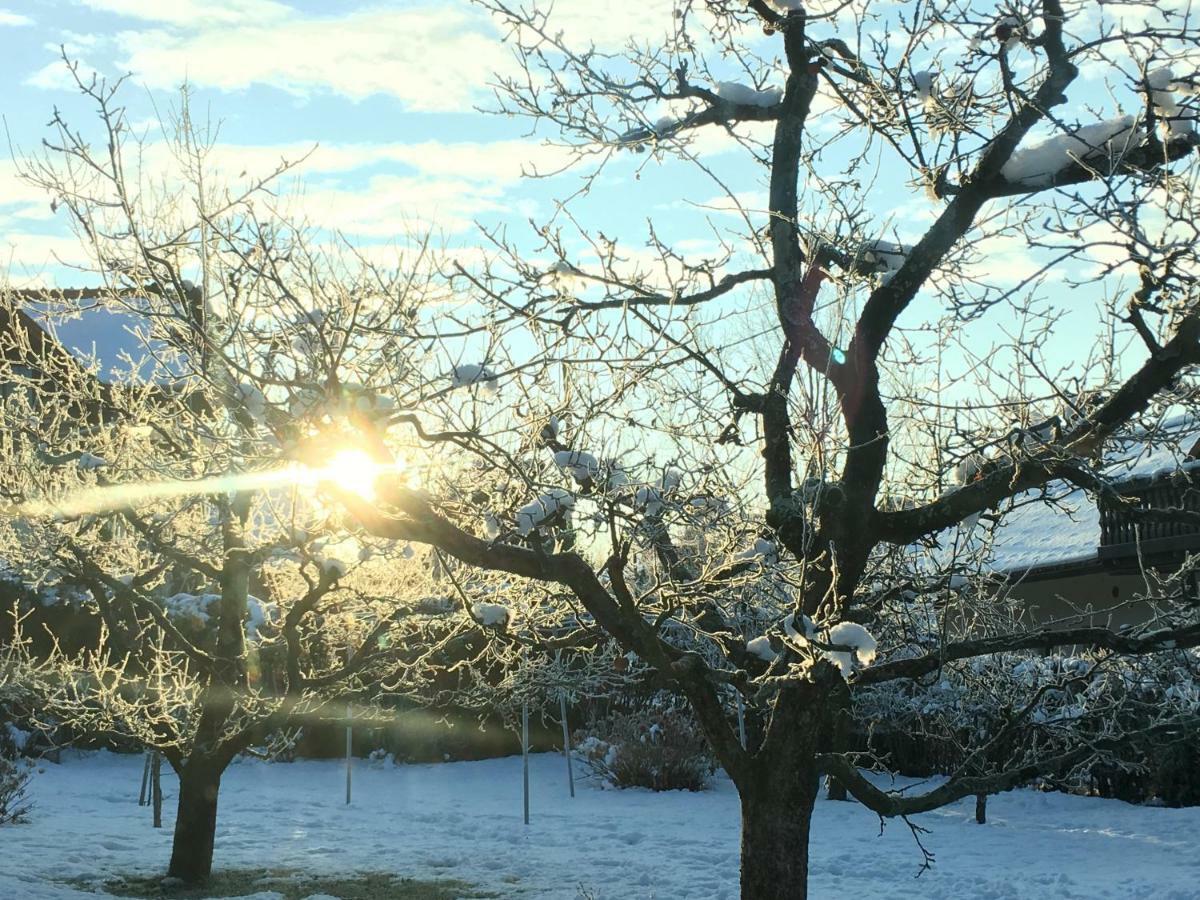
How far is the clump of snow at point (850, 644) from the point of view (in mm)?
4070

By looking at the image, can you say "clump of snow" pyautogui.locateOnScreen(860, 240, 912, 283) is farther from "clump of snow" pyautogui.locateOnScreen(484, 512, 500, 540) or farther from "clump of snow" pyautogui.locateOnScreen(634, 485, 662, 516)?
"clump of snow" pyautogui.locateOnScreen(484, 512, 500, 540)

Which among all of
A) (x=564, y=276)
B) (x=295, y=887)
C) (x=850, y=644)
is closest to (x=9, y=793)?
(x=295, y=887)

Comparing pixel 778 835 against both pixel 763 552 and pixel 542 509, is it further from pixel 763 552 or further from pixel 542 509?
pixel 542 509

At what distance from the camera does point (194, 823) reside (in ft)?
30.6

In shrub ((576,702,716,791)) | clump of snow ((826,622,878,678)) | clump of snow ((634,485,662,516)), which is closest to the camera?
clump of snow ((826,622,878,678))

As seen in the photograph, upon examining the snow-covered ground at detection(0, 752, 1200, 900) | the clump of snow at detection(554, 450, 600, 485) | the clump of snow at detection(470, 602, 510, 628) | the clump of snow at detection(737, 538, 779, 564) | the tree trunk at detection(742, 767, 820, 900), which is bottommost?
the snow-covered ground at detection(0, 752, 1200, 900)

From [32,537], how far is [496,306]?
592 cm

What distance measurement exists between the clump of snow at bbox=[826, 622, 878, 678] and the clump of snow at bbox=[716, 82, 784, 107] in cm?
307

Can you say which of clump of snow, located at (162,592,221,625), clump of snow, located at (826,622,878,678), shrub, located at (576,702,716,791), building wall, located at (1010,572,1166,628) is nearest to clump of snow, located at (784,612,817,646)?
clump of snow, located at (826,622,878,678)

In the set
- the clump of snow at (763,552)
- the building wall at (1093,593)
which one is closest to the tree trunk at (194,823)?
the clump of snow at (763,552)

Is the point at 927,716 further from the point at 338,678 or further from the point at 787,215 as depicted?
the point at 787,215

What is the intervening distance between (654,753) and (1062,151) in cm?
1284

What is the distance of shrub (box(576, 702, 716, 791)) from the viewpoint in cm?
1605

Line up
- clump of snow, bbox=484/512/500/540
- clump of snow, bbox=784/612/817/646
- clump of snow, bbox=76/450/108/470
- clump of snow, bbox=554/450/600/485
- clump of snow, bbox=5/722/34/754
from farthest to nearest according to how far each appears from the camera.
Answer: clump of snow, bbox=5/722/34/754 → clump of snow, bbox=76/450/108/470 → clump of snow, bbox=554/450/600/485 → clump of snow, bbox=484/512/500/540 → clump of snow, bbox=784/612/817/646
